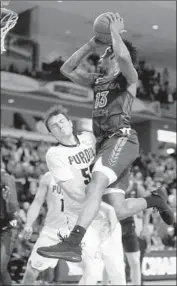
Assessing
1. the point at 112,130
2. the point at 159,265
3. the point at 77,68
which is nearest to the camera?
the point at 112,130

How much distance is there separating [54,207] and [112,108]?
Result: 2.25m

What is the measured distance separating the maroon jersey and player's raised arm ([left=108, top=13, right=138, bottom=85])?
0.63 feet

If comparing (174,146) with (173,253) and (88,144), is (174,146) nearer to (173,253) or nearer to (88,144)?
(173,253)

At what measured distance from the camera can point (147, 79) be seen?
70.6ft

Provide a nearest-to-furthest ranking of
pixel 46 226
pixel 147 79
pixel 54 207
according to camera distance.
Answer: pixel 46 226, pixel 54 207, pixel 147 79

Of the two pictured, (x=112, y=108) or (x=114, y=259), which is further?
(x=114, y=259)

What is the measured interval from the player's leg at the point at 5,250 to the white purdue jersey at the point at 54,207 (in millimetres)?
758

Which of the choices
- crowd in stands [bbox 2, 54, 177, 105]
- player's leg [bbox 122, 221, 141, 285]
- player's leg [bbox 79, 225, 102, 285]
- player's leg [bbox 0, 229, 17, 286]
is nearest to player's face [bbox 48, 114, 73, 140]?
player's leg [bbox 79, 225, 102, 285]

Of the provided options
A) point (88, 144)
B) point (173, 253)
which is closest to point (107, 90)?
point (88, 144)

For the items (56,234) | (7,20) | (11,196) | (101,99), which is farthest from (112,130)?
(7,20)

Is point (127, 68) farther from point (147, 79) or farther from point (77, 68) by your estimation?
point (147, 79)

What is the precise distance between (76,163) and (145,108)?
1765cm

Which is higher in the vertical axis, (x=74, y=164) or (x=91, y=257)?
(x=74, y=164)

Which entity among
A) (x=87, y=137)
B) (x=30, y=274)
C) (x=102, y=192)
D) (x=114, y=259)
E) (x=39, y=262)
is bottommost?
(x=30, y=274)
